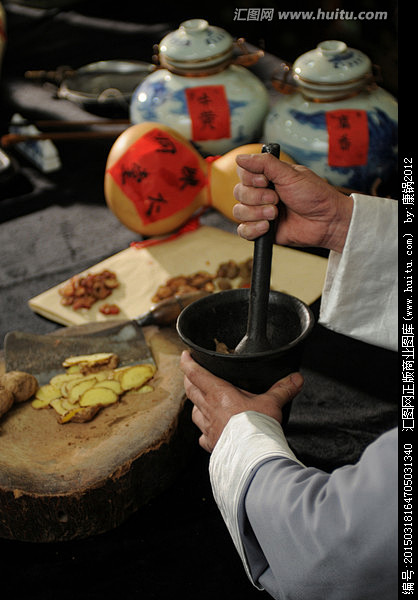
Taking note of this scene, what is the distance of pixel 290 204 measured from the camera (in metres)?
1.03

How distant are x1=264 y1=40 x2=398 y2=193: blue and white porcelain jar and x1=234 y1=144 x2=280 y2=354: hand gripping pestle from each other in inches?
30.5

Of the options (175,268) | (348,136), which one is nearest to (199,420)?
(175,268)

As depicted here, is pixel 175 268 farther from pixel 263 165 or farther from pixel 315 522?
pixel 315 522

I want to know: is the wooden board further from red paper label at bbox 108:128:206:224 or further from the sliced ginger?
the sliced ginger

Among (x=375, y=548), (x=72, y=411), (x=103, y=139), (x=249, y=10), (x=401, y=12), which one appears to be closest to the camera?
(x=375, y=548)

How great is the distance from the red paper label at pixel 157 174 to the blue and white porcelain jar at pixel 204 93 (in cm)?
14

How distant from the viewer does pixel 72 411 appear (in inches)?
40.3

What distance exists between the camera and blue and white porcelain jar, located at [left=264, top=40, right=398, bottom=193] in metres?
1.58

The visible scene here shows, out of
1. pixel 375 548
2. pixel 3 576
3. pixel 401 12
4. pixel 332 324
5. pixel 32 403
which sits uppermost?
pixel 401 12

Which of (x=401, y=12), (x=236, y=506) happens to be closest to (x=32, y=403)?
(x=236, y=506)

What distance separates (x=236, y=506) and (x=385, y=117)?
1219mm

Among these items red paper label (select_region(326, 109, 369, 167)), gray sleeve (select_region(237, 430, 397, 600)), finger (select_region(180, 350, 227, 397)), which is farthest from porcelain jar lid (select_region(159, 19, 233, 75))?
gray sleeve (select_region(237, 430, 397, 600))

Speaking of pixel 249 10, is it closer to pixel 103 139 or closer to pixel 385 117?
pixel 103 139

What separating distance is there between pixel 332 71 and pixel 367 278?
2.43ft
